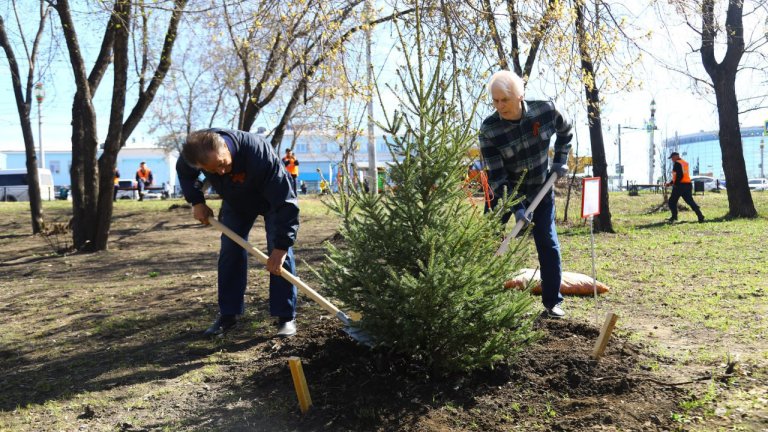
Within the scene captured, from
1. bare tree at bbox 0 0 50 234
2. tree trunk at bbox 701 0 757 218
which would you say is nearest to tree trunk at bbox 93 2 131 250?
bare tree at bbox 0 0 50 234

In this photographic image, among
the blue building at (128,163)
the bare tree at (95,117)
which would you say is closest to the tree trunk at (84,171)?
the bare tree at (95,117)

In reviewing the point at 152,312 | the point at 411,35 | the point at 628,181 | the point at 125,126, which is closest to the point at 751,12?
the point at 411,35

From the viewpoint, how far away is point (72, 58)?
964 cm

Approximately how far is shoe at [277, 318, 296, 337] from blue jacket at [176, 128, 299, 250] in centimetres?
81

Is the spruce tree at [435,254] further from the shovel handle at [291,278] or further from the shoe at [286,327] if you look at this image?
the shoe at [286,327]

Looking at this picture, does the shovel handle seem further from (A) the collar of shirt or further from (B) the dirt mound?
(A) the collar of shirt

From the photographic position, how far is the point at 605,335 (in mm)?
3623

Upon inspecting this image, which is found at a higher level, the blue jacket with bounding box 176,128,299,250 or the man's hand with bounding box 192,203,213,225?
the blue jacket with bounding box 176,128,299,250

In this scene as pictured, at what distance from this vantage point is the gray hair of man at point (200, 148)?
3.87 m

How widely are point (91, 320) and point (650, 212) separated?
15.7m

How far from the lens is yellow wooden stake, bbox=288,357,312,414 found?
317 cm

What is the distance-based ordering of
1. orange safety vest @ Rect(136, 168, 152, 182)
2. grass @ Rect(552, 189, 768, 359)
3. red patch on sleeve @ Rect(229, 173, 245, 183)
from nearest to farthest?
red patch on sleeve @ Rect(229, 173, 245, 183) < grass @ Rect(552, 189, 768, 359) < orange safety vest @ Rect(136, 168, 152, 182)

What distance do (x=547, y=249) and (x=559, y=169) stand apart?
1.84 feet

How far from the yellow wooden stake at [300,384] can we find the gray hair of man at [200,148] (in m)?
1.35
